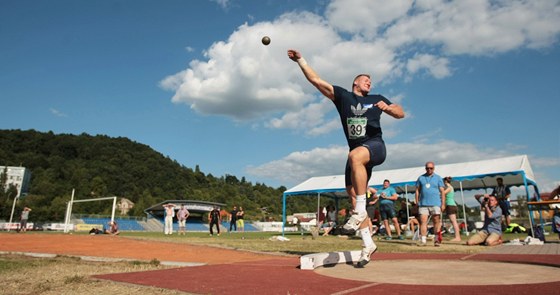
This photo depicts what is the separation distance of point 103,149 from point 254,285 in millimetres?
134811

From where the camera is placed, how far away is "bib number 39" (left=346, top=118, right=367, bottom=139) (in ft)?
13.9

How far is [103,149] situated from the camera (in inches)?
4875

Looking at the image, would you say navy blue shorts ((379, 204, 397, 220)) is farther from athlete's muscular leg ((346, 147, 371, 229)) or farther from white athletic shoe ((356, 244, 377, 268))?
athlete's muscular leg ((346, 147, 371, 229))

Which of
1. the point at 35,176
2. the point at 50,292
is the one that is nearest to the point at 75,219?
the point at 50,292

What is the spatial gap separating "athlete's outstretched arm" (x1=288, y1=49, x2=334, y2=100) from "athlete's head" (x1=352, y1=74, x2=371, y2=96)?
0.31 m

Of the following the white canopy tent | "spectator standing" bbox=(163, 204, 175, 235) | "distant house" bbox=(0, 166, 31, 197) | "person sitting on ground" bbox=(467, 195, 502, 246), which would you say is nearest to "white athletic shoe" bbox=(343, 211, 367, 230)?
"person sitting on ground" bbox=(467, 195, 502, 246)

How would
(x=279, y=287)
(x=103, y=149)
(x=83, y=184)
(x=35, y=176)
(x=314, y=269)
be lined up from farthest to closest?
(x=103, y=149)
(x=35, y=176)
(x=83, y=184)
(x=314, y=269)
(x=279, y=287)

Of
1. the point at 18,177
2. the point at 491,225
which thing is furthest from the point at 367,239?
the point at 18,177

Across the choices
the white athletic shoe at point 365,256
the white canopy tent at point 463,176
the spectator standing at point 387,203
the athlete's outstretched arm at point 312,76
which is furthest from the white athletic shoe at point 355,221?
the white canopy tent at point 463,176

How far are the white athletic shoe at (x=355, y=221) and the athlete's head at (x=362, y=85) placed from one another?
1560mm

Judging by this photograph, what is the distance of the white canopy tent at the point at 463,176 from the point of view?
48.4ft

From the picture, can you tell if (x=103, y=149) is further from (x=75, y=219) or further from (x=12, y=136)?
(x=75, y=219)

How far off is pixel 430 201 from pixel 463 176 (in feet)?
26.1

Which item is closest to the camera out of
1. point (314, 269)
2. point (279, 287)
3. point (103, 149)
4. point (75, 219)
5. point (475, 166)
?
point (279, 287)
